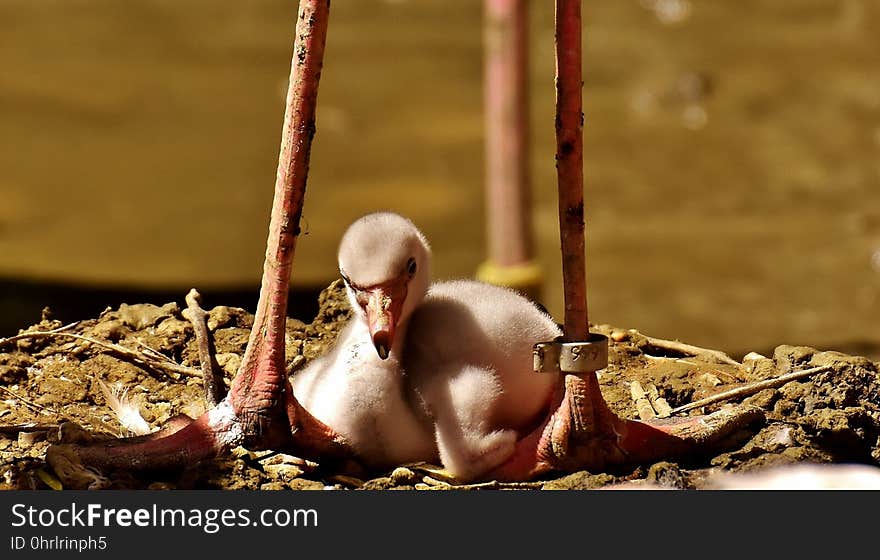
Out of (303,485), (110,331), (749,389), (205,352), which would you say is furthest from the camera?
(110,331)

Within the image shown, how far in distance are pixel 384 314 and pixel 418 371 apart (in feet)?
0.73

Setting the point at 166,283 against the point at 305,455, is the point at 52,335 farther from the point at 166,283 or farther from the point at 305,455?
the point at 166,283

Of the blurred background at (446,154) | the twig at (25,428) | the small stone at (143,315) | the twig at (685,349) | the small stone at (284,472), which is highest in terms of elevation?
the blurred background at (446,154)

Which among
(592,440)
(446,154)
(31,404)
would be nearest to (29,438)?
(31,404)

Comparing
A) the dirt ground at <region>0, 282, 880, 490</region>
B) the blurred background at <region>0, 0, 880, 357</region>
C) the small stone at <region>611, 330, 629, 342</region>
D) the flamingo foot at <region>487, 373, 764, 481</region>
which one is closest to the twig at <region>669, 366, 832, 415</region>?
the dirt ground at <region>0, 282, 880, 490</region>

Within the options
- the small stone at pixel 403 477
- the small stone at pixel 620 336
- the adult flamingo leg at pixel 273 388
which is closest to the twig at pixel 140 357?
the adult flamingo leg at pixel 273 388

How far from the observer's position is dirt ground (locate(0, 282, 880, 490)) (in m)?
2.79

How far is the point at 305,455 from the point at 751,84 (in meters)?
6.12

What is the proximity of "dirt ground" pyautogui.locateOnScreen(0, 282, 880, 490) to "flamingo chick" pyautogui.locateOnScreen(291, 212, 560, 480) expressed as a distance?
0.27 feet

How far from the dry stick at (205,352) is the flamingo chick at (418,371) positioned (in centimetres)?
22

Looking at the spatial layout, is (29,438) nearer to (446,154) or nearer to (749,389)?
(749,389)

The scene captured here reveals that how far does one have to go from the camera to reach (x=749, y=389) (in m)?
3.17

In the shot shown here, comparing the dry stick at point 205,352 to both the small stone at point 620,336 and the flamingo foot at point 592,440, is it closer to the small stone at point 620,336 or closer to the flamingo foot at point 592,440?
the flamingo foot at point 592,440

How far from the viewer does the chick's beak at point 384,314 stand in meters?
2.75
